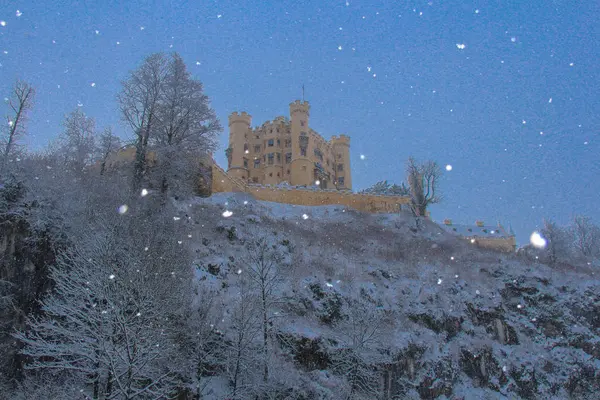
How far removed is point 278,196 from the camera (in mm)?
41781

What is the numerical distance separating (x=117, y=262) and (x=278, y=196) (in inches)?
1013

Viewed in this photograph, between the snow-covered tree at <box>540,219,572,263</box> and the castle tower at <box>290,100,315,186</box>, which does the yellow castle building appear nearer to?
the castle tower at <box>290,100,315,186</box>

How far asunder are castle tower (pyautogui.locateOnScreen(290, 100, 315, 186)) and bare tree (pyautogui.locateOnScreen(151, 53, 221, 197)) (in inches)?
949

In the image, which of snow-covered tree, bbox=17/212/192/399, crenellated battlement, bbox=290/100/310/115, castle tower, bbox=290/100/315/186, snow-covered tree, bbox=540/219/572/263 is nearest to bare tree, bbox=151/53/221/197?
snow-covered tree, bbox=17/212/192/399

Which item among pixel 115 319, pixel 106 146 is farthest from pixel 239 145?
pixel 115 319

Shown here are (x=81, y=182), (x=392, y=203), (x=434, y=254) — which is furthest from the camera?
(x=392, y=203)

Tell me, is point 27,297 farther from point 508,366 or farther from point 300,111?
point 300,111

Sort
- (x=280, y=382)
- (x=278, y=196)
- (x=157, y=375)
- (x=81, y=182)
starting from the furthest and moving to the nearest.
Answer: (x=278, y=196)
(x=81, y=182)
(x=280, y=382)
(x=157, y=375)

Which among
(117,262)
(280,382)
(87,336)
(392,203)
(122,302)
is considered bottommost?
(280,382)

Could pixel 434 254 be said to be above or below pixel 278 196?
below

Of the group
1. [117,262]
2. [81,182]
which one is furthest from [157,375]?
[81,182]

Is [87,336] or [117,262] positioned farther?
[117,262]

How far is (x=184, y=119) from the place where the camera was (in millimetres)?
30438

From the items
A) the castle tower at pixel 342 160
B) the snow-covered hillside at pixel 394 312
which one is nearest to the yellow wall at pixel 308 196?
the snow-covered hillside at pixel 394 312
